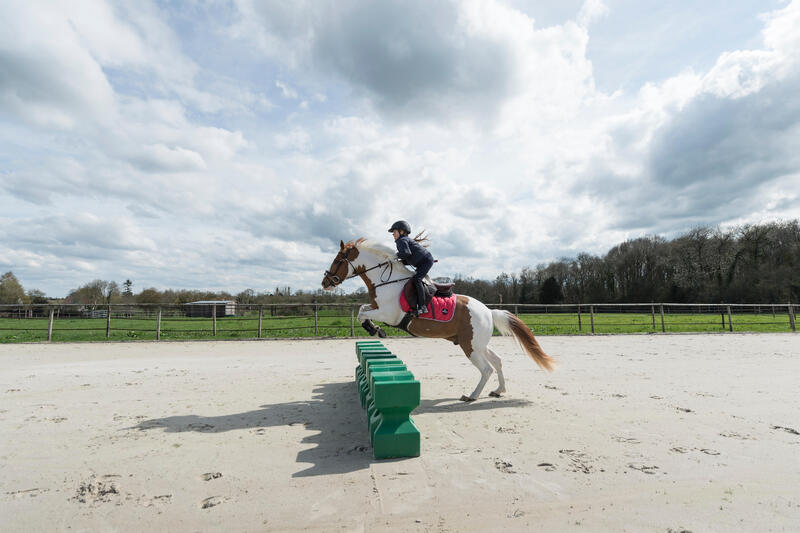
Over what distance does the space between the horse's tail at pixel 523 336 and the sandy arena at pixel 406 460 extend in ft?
1.57

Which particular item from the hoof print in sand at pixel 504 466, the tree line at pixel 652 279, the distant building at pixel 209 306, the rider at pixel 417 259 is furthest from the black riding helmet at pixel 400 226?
the tree line at pixel 652 279

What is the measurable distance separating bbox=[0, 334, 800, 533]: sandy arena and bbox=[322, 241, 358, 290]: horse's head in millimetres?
1583

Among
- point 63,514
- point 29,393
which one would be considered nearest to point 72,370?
point 29,393

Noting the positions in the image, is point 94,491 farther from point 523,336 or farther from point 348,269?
point 523,336

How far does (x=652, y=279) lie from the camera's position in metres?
53.9

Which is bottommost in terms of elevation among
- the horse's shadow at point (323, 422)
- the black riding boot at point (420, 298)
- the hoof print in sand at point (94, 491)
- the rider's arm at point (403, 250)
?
the horse's shadow at point (323, 422)

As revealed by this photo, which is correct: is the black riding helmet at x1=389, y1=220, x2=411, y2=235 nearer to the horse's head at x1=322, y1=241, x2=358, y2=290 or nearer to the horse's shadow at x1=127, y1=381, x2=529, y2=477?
the horse's head at x1=322, y1=241, x2=358, y2=290

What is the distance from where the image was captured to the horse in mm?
4848

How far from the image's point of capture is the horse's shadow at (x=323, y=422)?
321 centimetres

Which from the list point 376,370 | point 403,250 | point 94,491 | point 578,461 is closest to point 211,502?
point 94,491

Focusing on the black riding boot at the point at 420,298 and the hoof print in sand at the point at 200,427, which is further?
the black riding boot at the point at 420,298

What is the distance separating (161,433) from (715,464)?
4.79 m

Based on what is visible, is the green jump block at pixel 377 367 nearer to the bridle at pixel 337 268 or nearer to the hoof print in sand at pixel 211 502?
the bridle at pixel 337 268

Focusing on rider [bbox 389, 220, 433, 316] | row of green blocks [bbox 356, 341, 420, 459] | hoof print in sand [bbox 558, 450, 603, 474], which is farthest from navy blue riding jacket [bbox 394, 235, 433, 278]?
hoof print in sand [bbox 558, 450, 603, 474]
